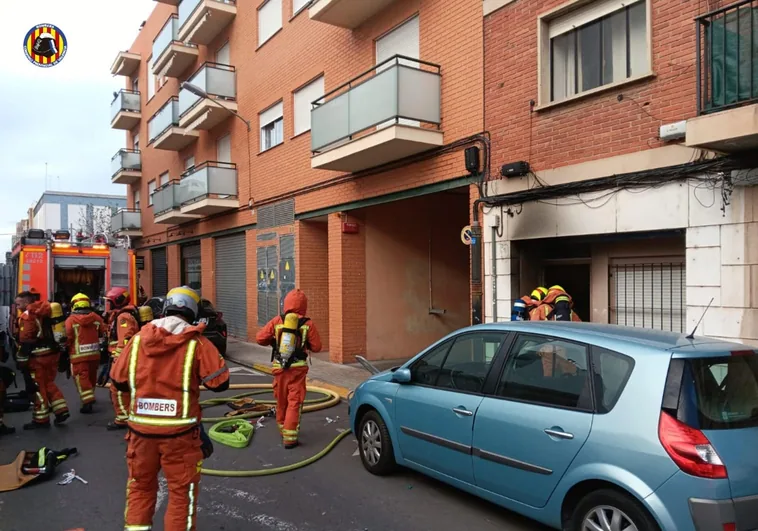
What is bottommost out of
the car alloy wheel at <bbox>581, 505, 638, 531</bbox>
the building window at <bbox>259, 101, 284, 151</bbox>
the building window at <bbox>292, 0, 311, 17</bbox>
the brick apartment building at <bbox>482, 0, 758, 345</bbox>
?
the car alloy wheel at <bbox>581, 505, 638, 531</bbox>

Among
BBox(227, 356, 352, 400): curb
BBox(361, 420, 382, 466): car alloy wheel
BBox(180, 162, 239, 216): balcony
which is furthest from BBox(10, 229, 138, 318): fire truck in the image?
BBox(361, 420, 382, 466): car alloy wheel

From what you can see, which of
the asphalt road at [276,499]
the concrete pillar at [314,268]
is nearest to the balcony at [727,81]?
the asphalt road at [276,499]

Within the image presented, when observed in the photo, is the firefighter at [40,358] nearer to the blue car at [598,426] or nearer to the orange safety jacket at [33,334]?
the orange safety jacket at [33,334]

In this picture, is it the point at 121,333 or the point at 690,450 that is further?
the point at 121,333

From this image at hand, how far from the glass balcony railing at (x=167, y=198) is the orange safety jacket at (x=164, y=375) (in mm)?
15547

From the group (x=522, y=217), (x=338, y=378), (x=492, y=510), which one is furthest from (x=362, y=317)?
(x=492, y=510)

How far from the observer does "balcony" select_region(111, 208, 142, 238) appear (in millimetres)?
25891

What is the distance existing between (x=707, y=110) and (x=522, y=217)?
274cm

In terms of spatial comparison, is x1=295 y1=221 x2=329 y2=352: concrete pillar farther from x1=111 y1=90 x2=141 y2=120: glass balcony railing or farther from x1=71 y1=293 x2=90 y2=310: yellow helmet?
x1=111 y1=90 x2=141 y2=120: glass balcony railing

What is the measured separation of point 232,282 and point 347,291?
6.62 meters

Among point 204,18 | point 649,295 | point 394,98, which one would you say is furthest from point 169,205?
point 649,295

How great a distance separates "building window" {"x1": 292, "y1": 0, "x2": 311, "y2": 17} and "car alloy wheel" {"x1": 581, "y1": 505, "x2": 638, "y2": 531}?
40.6ft

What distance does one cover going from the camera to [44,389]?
22.7ft

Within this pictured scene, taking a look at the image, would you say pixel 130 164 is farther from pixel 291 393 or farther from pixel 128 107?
pixel 291 393
